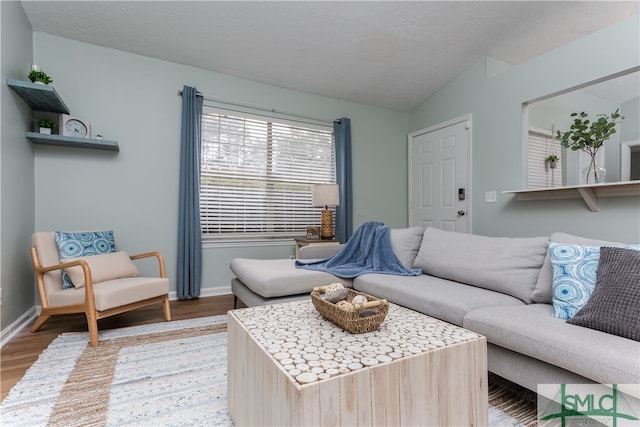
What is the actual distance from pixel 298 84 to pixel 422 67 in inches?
59.0

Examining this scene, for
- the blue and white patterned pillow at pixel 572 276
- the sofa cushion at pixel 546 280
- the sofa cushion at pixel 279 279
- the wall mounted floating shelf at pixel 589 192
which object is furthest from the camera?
the wall mounted floating shelf at pixel 589 192

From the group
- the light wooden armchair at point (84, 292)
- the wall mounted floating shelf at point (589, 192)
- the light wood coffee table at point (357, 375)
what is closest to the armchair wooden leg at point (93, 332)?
the light wooden armchair at point (84, 292)

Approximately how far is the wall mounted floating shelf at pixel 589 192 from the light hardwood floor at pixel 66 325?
309 cm

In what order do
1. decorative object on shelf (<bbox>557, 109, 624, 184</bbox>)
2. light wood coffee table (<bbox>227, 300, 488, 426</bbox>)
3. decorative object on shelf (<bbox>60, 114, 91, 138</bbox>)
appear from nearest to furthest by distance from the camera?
light wood coffee table (<bbox>227, 300, 488, 426</bbox>), decorative object on shelf (<bbox>557, 109, 624, 184</bbox>), decorative object on shelf (<bbox>60, 114, 91, 138</bbox>)

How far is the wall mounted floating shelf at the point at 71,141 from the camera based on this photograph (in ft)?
8.94

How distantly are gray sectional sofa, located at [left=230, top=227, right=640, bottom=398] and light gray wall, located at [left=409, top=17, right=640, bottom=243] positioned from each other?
51.2 inches

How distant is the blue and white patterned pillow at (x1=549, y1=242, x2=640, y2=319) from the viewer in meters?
1.50

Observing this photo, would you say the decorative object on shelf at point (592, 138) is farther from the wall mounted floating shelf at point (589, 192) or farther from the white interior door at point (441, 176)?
Answer: the white interior door at point (441, 176)

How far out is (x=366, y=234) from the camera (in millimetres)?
2963

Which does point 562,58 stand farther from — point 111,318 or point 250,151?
point 111,318

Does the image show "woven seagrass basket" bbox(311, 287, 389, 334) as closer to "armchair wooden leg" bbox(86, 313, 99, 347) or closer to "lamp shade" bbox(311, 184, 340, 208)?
"armchair wooden leg" bbox(86, 313, 99, 347)

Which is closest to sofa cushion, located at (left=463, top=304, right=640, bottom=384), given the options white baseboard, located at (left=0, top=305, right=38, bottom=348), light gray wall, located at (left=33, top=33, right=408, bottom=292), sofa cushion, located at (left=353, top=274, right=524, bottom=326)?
sofa cushion, located at (left=353, top=274, right=524, bottom=326)

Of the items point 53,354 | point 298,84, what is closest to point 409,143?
point 298,84

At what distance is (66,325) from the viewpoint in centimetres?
258
